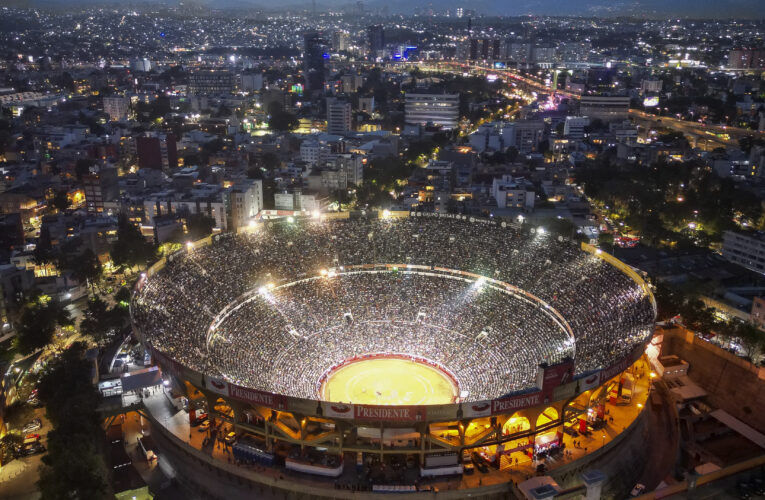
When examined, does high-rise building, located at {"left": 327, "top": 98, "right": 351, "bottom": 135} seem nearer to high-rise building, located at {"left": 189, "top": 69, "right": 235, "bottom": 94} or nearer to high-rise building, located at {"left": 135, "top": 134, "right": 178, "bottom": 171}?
high-rise building, located at {"left": 135, "top": 134, "right": 178, "bottom": 171}

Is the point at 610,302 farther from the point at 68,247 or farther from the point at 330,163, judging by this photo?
the point at 330,163

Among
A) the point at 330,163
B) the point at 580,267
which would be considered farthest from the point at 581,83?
the point at 580,267

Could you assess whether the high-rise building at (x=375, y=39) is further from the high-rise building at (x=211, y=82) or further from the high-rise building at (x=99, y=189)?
the high-rise building at (x=99, y=189)

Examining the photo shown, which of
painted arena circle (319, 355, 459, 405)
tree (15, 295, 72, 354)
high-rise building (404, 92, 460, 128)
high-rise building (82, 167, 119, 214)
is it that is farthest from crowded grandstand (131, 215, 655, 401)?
high-rise building (404, 92, 460, 128)

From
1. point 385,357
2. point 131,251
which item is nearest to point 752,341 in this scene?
point 385,357

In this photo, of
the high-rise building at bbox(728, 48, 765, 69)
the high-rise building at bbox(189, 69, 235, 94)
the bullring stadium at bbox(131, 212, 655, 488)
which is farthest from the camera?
the high-rise building at bbox(728, 48, 765, 69)

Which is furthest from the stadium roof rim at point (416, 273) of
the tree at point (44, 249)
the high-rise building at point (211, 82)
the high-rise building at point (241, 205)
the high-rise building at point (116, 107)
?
the high-rise building at point (211, 82)
